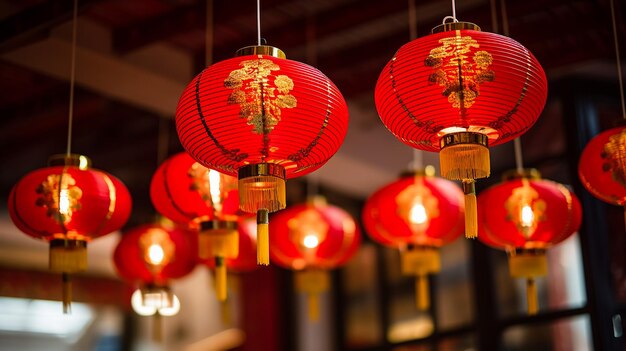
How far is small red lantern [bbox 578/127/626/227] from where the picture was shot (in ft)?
11.6

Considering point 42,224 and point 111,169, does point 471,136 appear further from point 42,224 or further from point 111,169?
point 111,169

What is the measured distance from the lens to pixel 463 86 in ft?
9.35

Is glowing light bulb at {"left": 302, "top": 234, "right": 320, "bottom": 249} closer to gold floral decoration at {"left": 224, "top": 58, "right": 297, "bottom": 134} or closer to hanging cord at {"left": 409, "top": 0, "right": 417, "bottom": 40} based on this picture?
hanging cord at {"left": 409, "top": 0, "right": 417, "bottom": 40}

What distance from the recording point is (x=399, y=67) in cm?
299

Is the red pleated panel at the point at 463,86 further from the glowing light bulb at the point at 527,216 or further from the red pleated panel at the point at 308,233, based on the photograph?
the red pleated panel at the point at 308,233

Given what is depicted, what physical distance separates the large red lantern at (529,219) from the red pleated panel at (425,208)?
26 cm

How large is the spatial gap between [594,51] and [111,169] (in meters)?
4.16

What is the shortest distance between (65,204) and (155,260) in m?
1.30

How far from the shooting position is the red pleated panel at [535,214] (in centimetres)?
409

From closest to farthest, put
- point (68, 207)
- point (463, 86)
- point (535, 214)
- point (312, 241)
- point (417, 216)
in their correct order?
point (463, 86), point (68, 207), point (535, 214), point (417, 216), point (312, 241)

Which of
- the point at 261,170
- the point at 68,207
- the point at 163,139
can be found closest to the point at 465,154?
the point at 261,170

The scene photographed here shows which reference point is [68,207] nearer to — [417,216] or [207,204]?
[207,204]

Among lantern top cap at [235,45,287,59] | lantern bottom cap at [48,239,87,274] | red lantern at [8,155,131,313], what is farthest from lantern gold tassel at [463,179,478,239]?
lantern bottom cap at [48,239,87,274]

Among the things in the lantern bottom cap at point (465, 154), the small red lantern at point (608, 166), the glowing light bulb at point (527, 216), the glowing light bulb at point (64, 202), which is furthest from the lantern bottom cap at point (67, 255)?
the small red lantern at point (608, 166)
